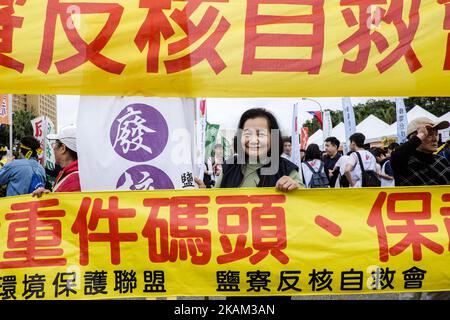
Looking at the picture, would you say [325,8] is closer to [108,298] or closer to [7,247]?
[108,298]

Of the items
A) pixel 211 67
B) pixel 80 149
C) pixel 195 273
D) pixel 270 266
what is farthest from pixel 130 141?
pixel 270 266

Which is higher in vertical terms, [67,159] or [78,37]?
[78,37]

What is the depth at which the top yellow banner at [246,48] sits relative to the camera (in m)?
2.74

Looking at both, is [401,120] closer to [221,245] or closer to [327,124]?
[327,124]

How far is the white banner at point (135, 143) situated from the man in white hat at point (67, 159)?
0.97 ft

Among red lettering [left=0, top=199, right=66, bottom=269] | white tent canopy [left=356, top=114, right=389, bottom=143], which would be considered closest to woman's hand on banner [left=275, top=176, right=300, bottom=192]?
red lettering [left=0, top=199, right=66, bottom=269]

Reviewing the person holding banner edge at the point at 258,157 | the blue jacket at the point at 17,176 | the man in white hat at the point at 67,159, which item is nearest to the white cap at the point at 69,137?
the man in white hat at the point at 67,159

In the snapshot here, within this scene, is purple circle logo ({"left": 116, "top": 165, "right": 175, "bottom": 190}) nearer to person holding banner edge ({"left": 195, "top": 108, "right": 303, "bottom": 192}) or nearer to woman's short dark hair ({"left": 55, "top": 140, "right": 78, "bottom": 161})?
person holding banner edge ({"left": 195, "top": 108, "right": 303, "bottom": 192})

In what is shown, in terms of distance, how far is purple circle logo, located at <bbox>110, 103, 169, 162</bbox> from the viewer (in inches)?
116

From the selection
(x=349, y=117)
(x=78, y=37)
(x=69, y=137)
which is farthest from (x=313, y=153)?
(x=78, y=37)

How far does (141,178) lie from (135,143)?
0.66ft

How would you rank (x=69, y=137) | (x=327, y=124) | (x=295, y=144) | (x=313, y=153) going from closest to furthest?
(x=69, y=137)
(x=313, y=153)
(x=295, y=144)
(x=327, y=124)

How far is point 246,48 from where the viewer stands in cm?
276
